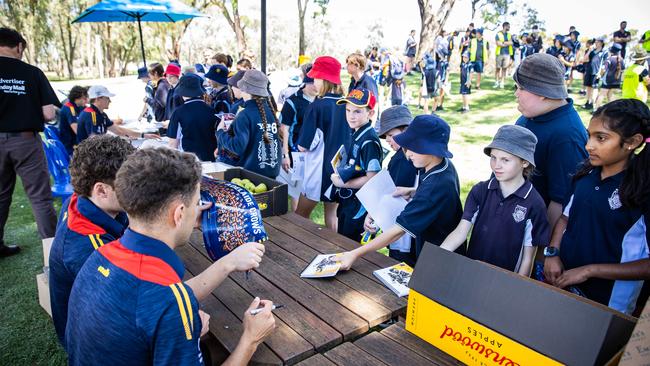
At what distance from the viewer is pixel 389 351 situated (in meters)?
1.58

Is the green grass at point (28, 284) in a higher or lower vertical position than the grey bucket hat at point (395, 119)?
lower

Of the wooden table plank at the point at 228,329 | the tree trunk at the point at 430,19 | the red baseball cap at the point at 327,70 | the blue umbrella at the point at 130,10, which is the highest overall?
the tree trunk at the point at 430,19

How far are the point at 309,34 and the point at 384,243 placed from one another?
5155 centimetres

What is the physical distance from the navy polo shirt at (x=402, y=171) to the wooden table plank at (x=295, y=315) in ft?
3.99

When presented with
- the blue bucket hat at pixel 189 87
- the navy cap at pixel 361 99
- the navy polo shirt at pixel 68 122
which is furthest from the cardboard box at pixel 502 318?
the navy polo shirt at pixel 68 122

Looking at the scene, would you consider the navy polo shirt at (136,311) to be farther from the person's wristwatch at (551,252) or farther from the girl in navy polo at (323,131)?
the girl in navy polo at (323,131)

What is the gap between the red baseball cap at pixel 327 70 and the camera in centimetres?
403

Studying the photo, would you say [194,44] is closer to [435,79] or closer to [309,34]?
[309,34]

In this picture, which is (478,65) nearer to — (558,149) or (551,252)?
(558,149)

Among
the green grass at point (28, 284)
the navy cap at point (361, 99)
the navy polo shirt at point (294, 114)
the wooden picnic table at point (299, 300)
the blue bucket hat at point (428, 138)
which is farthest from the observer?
the navy polo shirt at point (294, 114)

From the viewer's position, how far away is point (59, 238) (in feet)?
5.79

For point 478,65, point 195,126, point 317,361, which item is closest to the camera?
point 317,361

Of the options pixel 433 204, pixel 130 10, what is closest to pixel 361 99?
pixel 433 204

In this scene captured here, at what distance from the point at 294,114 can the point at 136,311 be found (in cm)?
356
